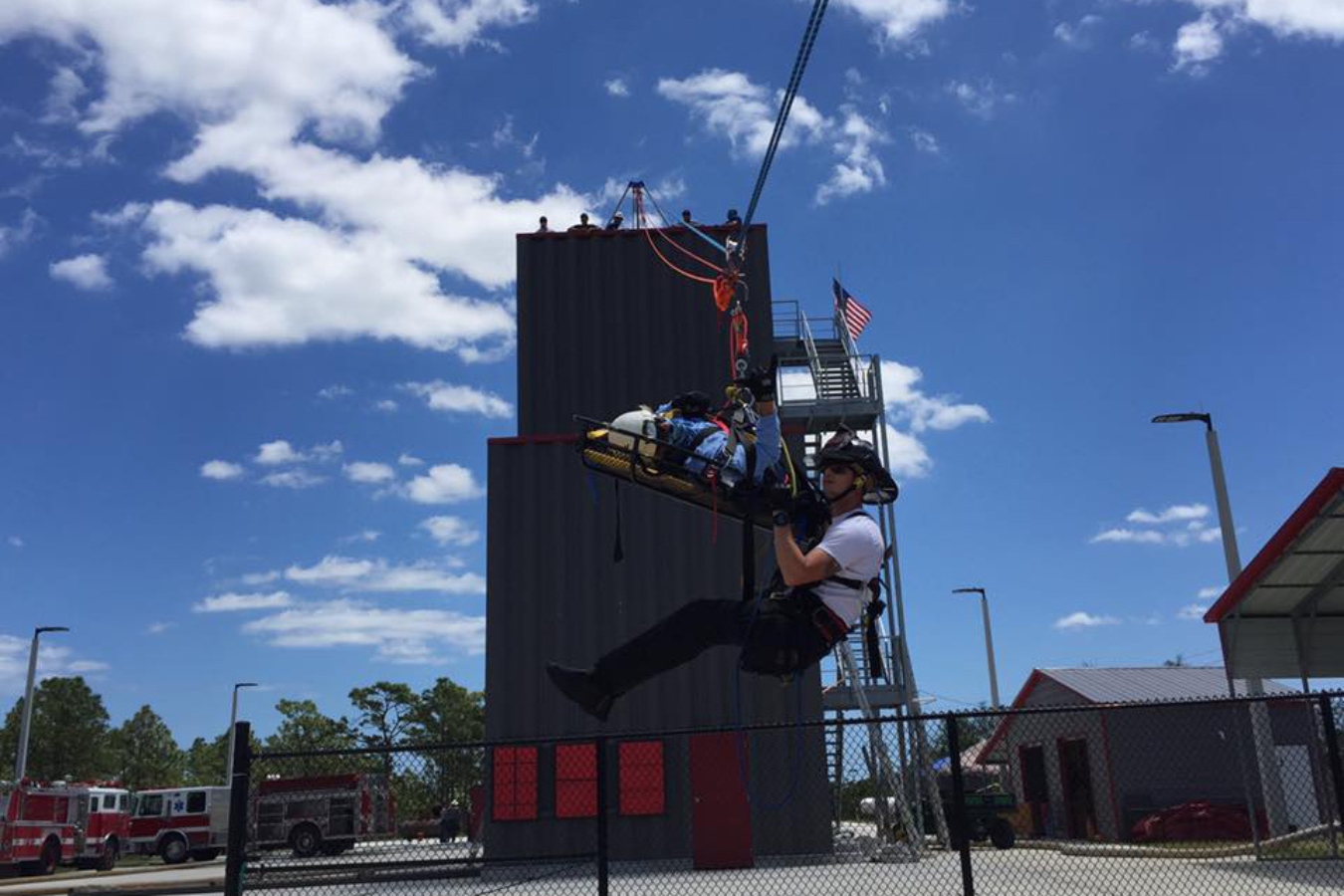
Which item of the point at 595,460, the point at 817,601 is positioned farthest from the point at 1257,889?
the point at 595,460

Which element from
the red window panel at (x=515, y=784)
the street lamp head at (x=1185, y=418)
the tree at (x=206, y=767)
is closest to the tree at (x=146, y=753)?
the tree at (x=206, y=767)

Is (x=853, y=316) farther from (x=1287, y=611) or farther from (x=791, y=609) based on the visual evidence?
(x=791, y=609)

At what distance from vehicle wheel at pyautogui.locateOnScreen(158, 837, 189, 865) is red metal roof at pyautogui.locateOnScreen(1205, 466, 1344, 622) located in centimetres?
2912

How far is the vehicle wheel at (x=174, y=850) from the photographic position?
32500 mm

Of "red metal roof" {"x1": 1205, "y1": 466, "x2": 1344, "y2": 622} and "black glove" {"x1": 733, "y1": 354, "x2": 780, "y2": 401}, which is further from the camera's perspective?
"red metal roof" {"x1": 1205, "y1": 466, "x2": 1344, "y2": 622}

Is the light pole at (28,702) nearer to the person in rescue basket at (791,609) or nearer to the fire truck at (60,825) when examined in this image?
the fire truck at (60,825)

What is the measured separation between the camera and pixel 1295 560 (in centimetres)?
1552

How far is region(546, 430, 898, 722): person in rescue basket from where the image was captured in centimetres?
626

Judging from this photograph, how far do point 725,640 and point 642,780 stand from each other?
551 inches

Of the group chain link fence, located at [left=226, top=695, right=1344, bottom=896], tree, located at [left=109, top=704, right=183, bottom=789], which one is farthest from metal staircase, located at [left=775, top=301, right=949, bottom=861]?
tree, located at [left=109, top=704, right=183, bottom=789]

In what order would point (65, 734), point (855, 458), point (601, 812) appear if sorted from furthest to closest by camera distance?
point (65, 734) < point (601, 812) < point (855, 458)

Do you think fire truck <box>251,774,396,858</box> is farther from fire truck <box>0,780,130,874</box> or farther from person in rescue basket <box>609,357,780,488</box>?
person in rescue basket <box>609,357,780,488</box>

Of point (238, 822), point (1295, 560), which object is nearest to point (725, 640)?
point (238, 822)

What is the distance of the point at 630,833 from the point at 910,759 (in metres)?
6.00
